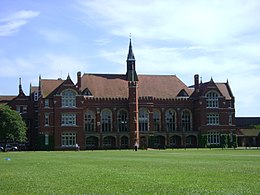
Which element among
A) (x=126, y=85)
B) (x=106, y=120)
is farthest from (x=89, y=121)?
(x=126, y=85)

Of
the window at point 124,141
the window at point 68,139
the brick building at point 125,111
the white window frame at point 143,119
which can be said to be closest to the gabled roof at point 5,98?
the brick building at point 125,111

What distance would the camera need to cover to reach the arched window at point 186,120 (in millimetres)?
98625

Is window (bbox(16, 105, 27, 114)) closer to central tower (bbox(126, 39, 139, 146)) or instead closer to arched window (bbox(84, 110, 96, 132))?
arched window (bbox(84, 110, 96, 132))

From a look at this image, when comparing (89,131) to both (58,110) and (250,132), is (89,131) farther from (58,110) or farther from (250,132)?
(250,132)

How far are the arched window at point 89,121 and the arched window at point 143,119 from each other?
9.15m

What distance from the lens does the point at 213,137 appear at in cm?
9656

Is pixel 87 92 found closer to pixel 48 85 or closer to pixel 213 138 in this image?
pixel 48 85

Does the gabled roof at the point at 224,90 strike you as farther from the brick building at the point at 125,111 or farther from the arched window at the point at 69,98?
the arched window at the point at 69,98

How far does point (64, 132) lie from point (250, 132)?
43601mm

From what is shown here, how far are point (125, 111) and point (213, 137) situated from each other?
17.8m

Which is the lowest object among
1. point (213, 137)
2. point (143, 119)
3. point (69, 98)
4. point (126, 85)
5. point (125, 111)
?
point (213, 137)

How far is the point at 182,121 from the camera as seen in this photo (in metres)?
98.8

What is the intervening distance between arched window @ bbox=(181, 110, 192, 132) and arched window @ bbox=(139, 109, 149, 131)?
24.6 feet

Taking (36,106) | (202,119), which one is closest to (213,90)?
(202,119)
